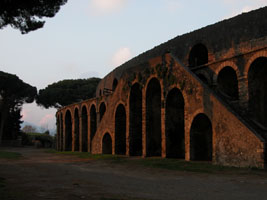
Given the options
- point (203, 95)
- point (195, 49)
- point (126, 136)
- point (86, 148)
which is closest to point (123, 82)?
point (126, 136)

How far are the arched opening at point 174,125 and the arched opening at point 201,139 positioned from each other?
151 centimetres

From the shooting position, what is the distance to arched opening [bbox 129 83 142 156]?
15.6m

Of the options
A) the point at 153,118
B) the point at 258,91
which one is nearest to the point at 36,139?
the point at 153,118

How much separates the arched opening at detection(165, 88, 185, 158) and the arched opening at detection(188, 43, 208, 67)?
3495mm

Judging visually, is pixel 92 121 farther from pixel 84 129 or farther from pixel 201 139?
pixel 201 139

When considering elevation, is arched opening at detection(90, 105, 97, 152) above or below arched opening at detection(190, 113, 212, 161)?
above

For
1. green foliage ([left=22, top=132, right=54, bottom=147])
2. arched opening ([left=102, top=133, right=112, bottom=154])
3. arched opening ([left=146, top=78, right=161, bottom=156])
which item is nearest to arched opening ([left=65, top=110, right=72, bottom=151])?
arched opening ([left=102, top=133, right=112, bottom=154])

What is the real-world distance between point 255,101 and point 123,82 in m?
7.16

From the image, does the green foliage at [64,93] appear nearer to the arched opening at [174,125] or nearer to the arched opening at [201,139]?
the arched opening at [174,125]

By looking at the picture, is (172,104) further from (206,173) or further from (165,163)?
(206,173)

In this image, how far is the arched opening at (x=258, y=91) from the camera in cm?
1214

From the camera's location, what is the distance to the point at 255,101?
40.0 feet

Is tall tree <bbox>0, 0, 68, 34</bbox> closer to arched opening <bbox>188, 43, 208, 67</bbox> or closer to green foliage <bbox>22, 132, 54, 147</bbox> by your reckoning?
arched opening <bbox>188, 43, 208, 67</bbox>

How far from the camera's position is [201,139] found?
488 inches
